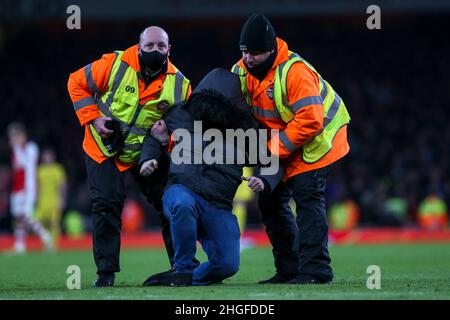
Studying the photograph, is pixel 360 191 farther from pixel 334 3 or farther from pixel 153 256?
pixel 153 256

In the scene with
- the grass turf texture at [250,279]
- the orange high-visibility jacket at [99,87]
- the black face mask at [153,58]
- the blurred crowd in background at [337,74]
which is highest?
Result: the blurred crowd in background at [337,74]

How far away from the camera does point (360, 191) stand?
71.9 feet

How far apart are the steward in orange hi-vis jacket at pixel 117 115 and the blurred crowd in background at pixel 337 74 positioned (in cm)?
1352

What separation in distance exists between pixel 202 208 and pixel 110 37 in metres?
19.5

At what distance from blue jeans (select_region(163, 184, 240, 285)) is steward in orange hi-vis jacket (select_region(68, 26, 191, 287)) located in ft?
2.30

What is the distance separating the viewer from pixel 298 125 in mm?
7934

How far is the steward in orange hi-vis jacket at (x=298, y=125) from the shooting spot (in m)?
7.98

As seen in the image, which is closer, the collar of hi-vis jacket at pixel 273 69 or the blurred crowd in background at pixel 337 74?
the collar of hi-vis jacket at pixel 273 69

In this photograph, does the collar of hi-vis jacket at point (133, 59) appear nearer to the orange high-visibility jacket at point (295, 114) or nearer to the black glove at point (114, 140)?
the black glove at point (114, 140)

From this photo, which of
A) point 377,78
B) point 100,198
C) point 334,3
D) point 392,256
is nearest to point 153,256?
point 392,256

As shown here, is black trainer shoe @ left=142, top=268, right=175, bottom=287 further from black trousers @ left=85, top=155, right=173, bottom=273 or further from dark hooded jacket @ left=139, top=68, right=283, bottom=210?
dark hooded jacket @ left=139, top=68, right=283, bottom=210

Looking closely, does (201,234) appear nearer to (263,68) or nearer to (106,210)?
(106,210)

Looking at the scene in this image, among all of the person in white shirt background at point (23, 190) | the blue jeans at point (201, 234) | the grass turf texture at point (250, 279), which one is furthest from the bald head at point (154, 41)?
the person in white shirt background at point (23, 190)

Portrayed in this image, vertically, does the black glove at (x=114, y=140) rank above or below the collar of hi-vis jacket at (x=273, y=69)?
below
